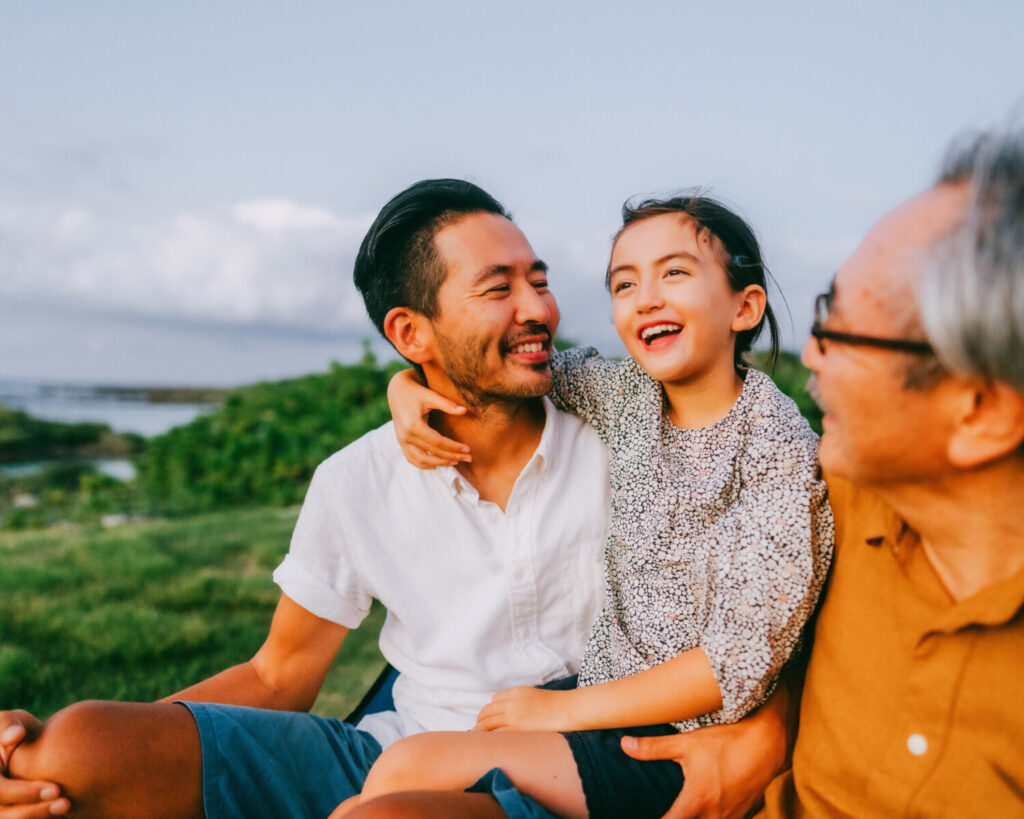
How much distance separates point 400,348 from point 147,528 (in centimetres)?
454

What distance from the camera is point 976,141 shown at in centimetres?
127

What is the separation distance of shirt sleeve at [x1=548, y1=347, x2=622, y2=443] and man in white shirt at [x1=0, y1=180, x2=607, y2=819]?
0.15ft

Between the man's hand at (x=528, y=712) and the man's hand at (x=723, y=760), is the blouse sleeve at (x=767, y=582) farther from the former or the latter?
the man's hand at (x=528, y=712)

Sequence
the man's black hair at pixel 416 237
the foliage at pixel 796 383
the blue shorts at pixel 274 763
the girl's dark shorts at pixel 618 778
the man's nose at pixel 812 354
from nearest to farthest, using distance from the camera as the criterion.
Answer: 1. the man's nose at pixel 812 354
2. the girl's dark shorts at pixel 618 778
3. the blue shorts at pixel 274 763
4. the man's black hair at pixel 416 237
5. the foliage at pixel 796 383

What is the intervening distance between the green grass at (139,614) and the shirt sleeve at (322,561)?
61.0 inches

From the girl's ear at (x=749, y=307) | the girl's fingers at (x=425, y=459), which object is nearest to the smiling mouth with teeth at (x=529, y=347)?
the girl's fingers at (x=425, y=459)

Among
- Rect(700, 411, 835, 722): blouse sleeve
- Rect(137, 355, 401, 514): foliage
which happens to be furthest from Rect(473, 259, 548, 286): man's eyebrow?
Rect(137, 355, 401, 514): foliage

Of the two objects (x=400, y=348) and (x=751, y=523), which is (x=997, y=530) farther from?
(x=400, y=348)

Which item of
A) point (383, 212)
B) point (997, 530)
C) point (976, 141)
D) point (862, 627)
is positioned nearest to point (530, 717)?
point (862, 627)

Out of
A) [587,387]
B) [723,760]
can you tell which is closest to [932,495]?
[723,760]

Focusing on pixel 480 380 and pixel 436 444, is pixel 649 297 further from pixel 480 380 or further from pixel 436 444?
pixel 436 444

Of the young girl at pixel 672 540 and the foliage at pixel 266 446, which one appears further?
the foliage at pixel 266 446

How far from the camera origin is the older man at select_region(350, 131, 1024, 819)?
118cm

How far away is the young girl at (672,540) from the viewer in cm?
160
